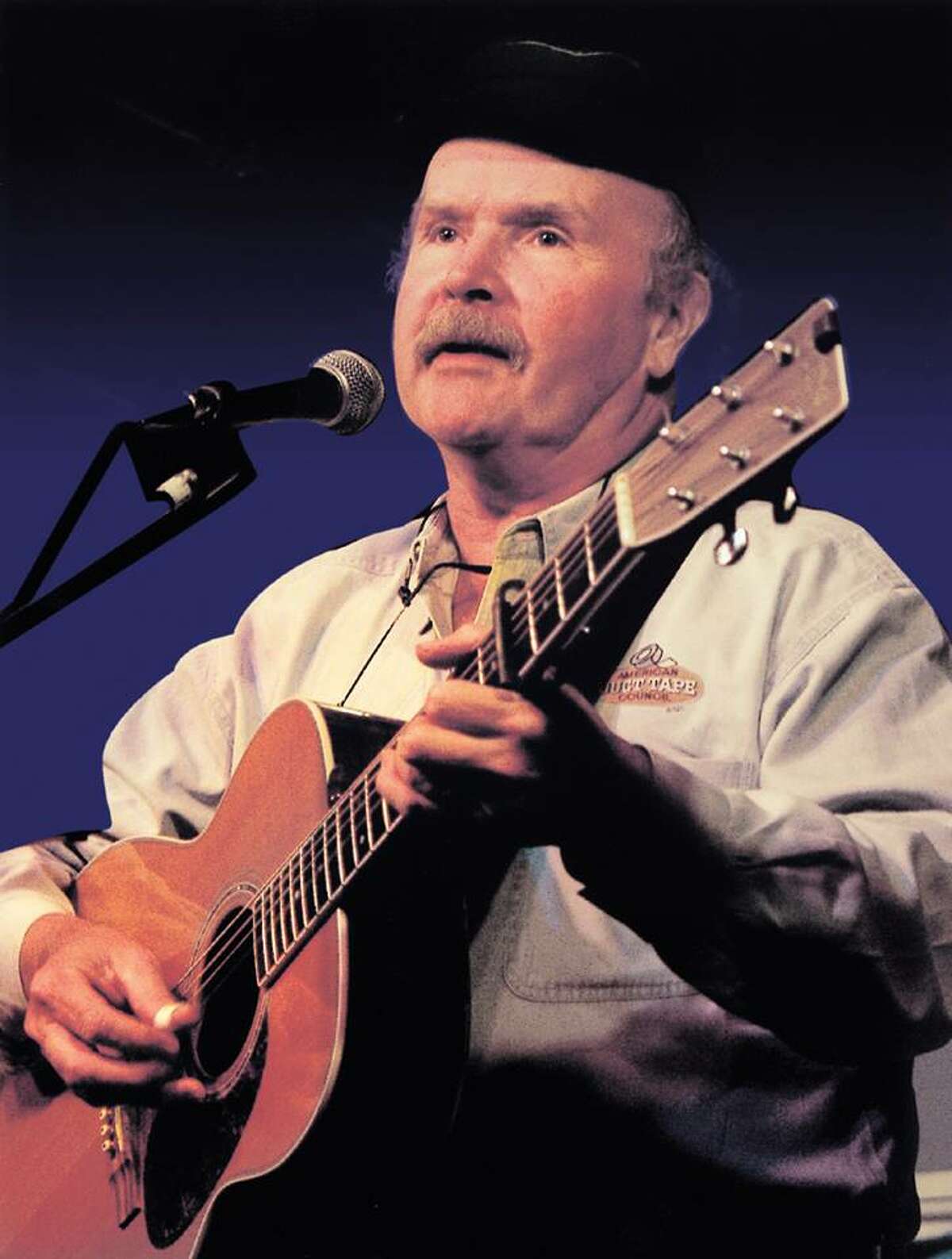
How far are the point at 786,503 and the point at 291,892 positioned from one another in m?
0.67

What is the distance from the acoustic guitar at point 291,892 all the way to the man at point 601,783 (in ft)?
0.16

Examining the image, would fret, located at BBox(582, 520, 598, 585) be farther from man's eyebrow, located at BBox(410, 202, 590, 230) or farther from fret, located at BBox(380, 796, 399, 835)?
man's eyebrow, located at BBox(410, 202, 590, 230)

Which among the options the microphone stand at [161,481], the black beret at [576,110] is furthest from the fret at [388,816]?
the black beret at [576,110]

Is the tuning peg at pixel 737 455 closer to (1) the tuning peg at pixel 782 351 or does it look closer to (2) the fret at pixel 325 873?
(1) the tuning peg at pixel 782 351

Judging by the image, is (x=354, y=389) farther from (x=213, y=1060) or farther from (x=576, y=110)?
(x=213, y=1060)

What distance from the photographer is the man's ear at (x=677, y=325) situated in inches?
77.5

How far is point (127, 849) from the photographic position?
6.26ft

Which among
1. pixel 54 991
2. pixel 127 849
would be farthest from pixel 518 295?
pixel 54 991

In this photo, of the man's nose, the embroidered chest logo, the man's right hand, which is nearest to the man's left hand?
the embroidered chest logo

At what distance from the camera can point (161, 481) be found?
4.91 feet

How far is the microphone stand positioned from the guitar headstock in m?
0.49

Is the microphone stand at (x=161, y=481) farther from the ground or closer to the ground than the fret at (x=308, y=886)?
farther from the ground

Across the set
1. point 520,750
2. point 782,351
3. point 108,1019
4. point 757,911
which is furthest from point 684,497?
point 108,1019

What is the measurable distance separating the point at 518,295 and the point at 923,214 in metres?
0.53
